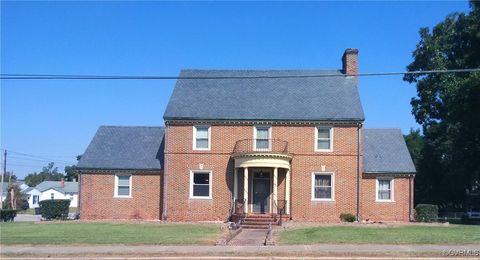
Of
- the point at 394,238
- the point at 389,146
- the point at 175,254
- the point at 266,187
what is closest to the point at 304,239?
the point at 394,238

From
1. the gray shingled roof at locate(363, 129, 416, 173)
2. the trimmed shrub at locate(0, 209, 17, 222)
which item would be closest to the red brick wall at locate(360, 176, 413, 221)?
the gray shingled roof at locate(363, 129, 416, 173)

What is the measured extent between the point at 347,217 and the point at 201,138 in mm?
9918

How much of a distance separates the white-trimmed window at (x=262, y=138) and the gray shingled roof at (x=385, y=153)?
6.13 meters

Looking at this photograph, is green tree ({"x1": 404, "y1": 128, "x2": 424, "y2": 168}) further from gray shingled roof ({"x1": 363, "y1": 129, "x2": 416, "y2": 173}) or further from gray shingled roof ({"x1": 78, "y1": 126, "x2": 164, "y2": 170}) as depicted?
gray shingled roof ({"x1": 78, "y1": 126, "x2": 164, "y2": 170})

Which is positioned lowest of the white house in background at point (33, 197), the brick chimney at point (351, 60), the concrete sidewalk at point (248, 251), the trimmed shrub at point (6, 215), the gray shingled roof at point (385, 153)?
the white house in background at point (33, 197)

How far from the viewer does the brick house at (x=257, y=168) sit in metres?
34.2

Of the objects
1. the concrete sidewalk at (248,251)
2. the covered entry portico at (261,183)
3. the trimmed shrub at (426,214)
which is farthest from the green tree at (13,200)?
the concrete sidewalk at (248,251)

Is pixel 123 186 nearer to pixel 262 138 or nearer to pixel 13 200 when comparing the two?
pixel 262 138

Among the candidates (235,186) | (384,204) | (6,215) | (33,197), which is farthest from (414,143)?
(33,197)

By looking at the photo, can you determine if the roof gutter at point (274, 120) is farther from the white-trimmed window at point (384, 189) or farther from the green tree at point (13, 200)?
the green tree at point (13, 200)

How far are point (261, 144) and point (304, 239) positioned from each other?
1390cm

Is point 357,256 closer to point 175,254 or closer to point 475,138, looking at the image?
point 175,254

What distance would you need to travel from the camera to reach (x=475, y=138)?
42750 millimetres

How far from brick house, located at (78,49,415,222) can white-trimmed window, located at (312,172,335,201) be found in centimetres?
6
